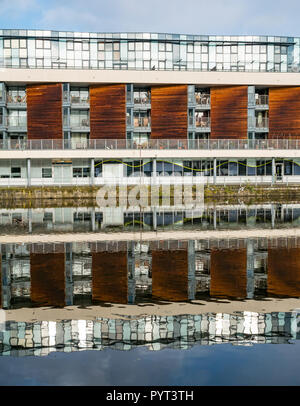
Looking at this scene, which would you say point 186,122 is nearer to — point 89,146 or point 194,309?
point 89,146

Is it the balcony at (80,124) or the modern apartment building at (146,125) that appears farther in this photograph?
the balcony at (80,124)

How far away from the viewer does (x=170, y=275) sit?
1130cm

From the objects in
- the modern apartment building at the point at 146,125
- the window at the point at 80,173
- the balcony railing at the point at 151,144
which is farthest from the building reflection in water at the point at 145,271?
the window at the point at 80,173

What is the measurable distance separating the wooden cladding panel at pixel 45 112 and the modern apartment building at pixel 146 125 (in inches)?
4.4

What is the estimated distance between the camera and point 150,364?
6164 millimetres

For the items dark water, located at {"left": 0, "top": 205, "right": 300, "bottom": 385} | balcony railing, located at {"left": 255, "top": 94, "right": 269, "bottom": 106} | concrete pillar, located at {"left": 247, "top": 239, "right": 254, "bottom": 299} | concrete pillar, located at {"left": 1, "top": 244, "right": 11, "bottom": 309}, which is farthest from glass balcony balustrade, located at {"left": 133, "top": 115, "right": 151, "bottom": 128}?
concrete pillar, located at {"left": 1, "top": 244, "right": 11, "bottom": 309}

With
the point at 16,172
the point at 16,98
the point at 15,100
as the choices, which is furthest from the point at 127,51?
the point at 16,172

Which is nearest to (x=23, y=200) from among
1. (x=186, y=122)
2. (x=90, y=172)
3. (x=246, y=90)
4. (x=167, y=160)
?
(x=90, y=172)

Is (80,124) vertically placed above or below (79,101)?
below

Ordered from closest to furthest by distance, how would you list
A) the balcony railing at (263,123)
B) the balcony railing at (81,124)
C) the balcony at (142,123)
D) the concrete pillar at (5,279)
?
the concrete pillar at (5,279) < the balcony railing at (81,124) < the balcony at (142,123) < the balcony railing at (263,123)

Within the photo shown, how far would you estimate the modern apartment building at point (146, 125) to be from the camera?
49.5 m

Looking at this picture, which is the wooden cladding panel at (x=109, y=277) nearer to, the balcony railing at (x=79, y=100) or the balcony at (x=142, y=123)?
the balcony at (x=142, y=123)

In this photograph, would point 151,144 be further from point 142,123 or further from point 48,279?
point 48,279

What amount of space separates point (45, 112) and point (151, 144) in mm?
12591
